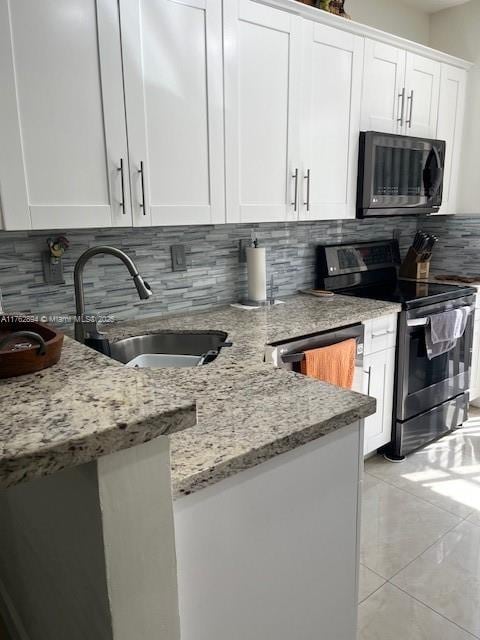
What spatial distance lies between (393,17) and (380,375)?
7.69ft

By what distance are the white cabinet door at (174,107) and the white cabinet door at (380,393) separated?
3.82 ft

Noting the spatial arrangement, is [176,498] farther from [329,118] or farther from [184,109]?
[329,118]

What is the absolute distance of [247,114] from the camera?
6.64 ft

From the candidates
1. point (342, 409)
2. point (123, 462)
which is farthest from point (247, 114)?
point (123, 462)

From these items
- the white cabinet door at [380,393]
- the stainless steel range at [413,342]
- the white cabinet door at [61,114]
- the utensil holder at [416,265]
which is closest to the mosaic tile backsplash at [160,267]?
the stainless steel range at [413,342]

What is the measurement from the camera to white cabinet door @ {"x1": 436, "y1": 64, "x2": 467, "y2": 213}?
115 inches

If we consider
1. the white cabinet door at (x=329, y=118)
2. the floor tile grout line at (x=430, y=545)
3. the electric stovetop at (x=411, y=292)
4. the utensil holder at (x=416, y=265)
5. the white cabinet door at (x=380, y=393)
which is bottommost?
the floor tile grout line at (x=430, y=545)

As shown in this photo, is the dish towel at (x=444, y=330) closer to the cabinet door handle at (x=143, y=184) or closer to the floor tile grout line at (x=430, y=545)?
the floor tile grout line at (x=430, y=545)

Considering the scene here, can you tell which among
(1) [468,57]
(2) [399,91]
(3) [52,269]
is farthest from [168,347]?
(1) [468,57]

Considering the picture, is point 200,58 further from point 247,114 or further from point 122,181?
point 122,181

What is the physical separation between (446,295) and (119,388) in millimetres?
2352

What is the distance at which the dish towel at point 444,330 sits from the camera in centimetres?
258

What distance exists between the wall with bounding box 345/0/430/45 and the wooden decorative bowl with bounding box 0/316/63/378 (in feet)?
9.38

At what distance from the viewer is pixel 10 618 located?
151cm
